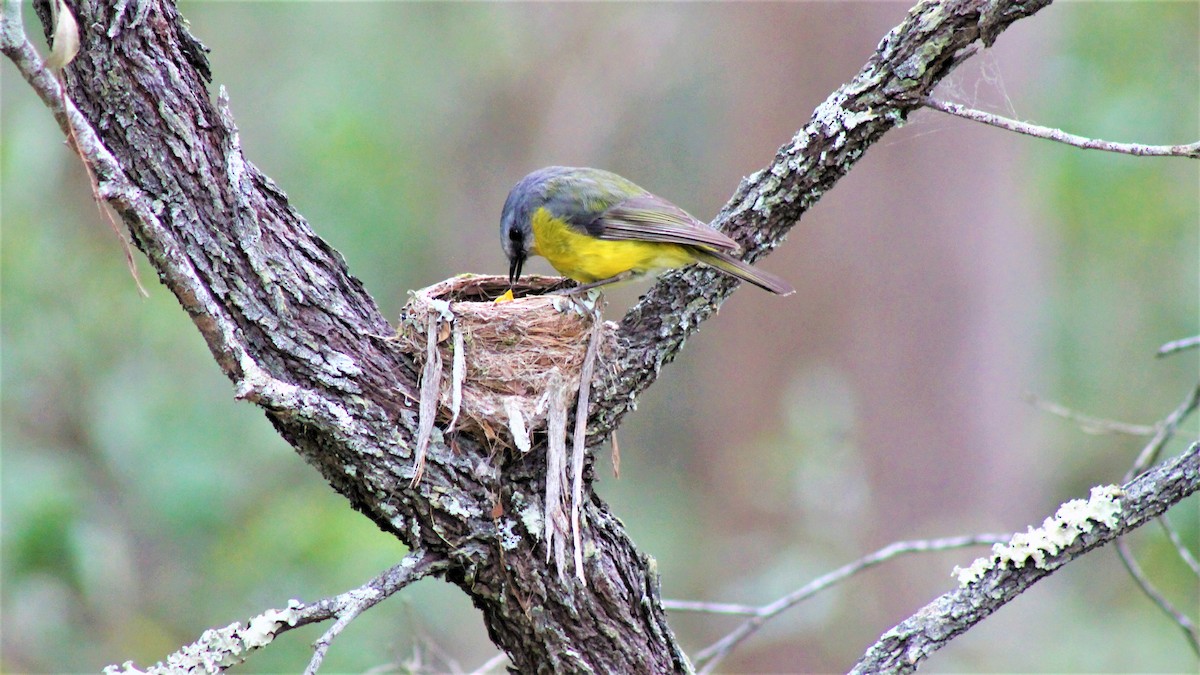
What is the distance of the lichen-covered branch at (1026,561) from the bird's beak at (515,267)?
2.49 metres

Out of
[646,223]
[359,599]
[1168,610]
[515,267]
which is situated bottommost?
[1168,610]

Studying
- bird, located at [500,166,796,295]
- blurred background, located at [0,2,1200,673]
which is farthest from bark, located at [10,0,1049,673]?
bird, located at [500,166,796,295]

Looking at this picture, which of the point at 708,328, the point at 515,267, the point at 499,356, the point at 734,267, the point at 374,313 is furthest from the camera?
the point at 708,328

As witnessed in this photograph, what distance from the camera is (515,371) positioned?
10.8ft

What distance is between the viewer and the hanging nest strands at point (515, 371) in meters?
2.83

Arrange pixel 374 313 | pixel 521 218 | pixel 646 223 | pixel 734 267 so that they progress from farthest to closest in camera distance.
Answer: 1. pixel 521 218
2. pixel 646 223
3. pixel 734 267
4. pixel 374 313

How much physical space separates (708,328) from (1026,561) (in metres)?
7.65

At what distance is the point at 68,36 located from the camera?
210 centimetres

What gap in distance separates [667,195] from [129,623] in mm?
8461

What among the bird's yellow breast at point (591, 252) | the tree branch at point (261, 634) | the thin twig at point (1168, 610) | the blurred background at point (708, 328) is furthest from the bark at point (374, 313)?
the thin twig at point (1168, 610)

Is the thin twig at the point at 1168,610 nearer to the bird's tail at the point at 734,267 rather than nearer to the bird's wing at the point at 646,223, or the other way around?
the bird's tail at the point at 734,267

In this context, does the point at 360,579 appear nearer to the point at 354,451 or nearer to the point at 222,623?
the point at 222,623

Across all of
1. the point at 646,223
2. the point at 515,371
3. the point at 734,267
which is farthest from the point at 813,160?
the point at 646,223

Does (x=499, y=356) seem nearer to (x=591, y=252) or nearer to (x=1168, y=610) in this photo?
(x=591, y=252)
